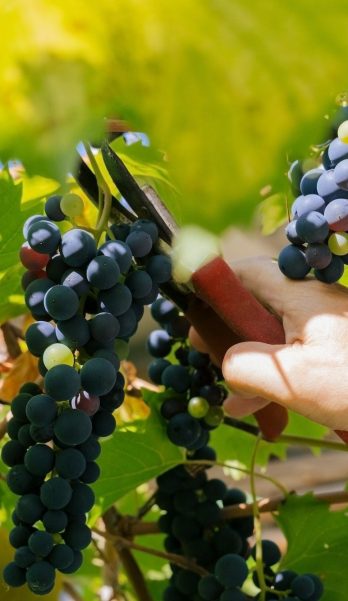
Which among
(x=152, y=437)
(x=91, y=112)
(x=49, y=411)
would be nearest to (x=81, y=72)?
(x=91, y=112)

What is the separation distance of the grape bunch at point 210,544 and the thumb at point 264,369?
0.71ft

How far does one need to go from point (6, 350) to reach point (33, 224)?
265 millimetres

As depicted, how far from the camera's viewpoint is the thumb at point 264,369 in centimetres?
46

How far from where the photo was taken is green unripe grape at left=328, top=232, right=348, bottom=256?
0.49 metres

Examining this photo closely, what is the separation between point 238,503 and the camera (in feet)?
2.40

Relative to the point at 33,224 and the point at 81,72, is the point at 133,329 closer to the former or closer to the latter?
the point at 33,224

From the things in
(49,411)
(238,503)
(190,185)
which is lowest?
(238,503)

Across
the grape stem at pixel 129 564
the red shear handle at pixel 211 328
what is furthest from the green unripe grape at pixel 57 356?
the grape stem at pixel 129 564

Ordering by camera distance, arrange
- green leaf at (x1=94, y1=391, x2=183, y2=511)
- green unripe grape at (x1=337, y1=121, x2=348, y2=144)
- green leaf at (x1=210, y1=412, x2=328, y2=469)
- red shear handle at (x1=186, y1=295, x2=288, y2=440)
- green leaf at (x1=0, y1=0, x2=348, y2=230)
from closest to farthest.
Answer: green leaf at (x1=0, y1=0, x2=348, y2=230)
green unripe grape at (x1=337, y1=121, x2=348, y2=144)
red shear handle at (x1=186, y1=295, x2=288, y2=440)
green leaf at (x1=94, y1=391, x2=183, y2=511)
green leaf at (x1=210, y1=412, x2=328, y2=469)

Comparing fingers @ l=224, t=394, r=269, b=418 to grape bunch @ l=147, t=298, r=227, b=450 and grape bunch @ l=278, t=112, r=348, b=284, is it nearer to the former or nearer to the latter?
grape bunch @ l=147, t=298, r=227, b=450

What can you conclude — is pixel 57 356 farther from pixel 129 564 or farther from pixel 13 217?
pixel 129 564

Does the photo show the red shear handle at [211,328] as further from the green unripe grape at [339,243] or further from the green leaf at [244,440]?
the green leaf at [244,440]

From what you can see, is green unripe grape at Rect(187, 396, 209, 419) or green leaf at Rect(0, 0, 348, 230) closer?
green leaf at Rect(0, 0, 348, 230)

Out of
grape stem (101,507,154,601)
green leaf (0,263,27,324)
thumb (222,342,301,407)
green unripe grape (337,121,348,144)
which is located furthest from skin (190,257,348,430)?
grape stem (101,507,154,601)
